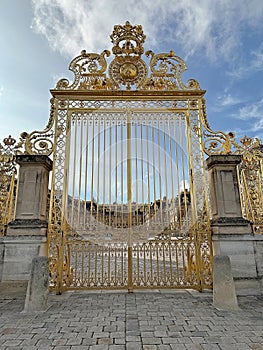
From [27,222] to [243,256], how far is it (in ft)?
17.1

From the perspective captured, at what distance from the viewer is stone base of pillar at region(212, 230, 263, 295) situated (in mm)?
5449

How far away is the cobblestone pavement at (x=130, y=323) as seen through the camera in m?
3.05

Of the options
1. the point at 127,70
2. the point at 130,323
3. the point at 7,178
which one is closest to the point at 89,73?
the point at 127,70

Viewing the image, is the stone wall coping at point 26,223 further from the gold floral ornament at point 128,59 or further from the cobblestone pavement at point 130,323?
the gold floral ornament at point 128,59

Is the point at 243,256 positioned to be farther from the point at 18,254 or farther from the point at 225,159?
the point at 18,254

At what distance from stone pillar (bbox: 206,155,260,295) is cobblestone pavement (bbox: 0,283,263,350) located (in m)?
0.53

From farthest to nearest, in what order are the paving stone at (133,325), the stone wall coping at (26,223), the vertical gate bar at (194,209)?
the vertical gate bar at (194,209)
the stone wall coping at (26,223)
the paving stone at (133,325)

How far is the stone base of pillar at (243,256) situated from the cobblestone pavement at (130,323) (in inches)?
15.1

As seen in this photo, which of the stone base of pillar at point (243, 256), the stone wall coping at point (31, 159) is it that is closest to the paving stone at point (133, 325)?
the stone base of pillar at point (243, 256)

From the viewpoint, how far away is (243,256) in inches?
222

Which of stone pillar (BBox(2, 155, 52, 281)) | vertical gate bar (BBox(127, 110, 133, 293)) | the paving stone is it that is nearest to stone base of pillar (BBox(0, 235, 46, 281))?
stone pillar (BBox(2, 155, 52, 281))

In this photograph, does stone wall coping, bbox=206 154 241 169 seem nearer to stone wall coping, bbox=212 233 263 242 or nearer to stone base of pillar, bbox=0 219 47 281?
stone wall coping, bbox=212 233 263 242

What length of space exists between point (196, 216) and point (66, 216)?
10.9 feet

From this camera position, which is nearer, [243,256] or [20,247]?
[20,247]
